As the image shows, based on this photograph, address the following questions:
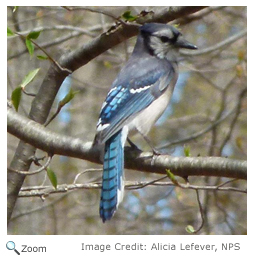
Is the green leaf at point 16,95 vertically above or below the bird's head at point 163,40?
below

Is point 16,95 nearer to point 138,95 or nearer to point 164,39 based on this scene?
point 138,95

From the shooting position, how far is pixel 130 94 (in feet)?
9.89

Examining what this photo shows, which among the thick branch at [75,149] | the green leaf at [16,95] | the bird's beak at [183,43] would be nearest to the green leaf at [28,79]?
the green leaf at [16,95]

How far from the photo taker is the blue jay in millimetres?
2596

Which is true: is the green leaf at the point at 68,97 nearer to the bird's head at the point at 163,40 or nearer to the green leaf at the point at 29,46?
the green leaf at the point at 29,46

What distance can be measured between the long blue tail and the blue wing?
6cm

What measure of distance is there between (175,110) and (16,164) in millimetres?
3899

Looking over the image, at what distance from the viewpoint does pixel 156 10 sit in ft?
9.36

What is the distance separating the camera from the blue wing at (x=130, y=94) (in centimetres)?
278

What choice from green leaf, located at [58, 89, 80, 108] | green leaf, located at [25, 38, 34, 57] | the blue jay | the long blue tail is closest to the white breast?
the blue jay

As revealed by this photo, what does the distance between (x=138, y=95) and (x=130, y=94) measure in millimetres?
52
